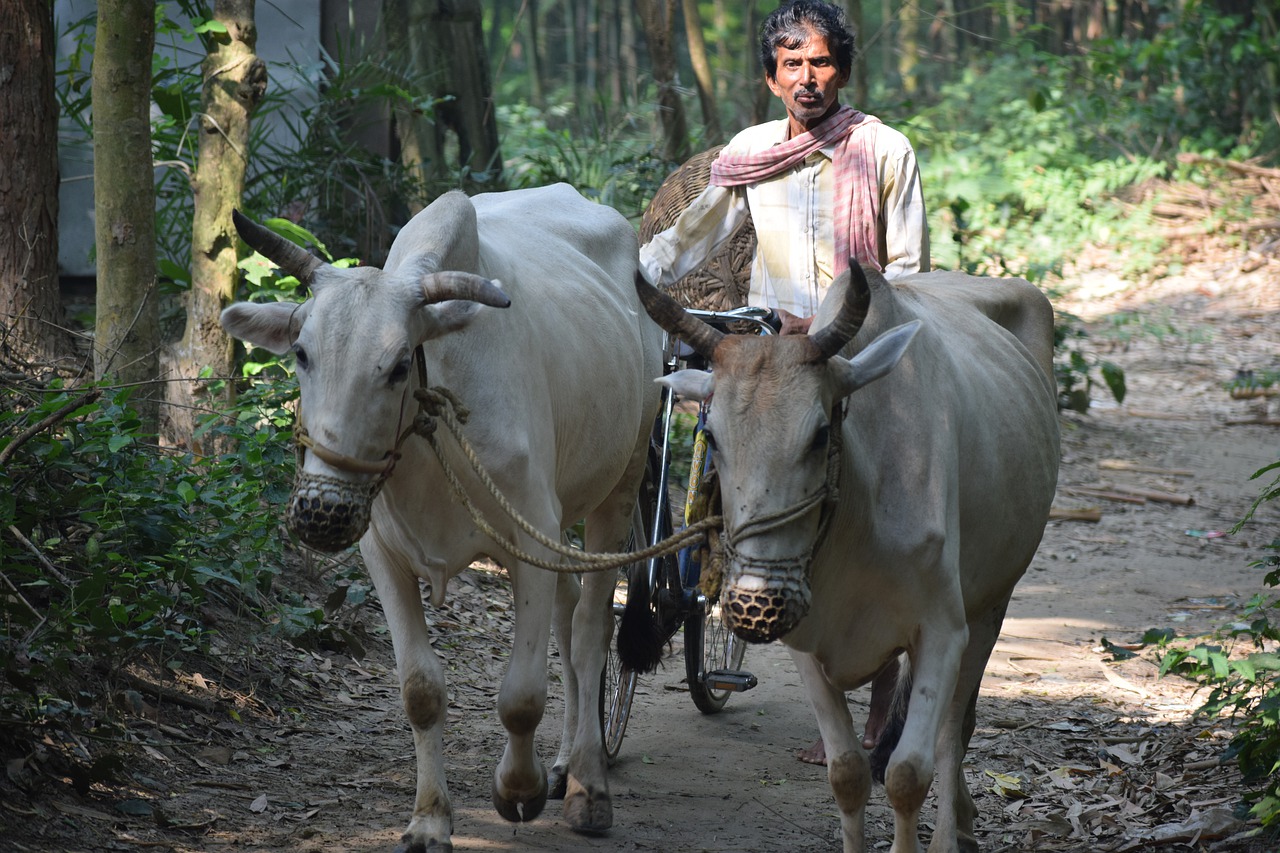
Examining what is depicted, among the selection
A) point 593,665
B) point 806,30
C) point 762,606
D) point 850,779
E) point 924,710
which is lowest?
point 593,665

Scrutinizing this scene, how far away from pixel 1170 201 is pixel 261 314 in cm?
1636

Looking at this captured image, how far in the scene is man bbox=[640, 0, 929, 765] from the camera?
455 centimetres

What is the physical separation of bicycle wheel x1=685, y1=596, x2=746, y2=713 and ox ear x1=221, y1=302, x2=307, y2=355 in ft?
7.26

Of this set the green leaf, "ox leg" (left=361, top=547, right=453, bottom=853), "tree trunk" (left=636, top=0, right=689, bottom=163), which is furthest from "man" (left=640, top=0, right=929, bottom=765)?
the green leaf

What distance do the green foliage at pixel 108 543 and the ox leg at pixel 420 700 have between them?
28.5 inches

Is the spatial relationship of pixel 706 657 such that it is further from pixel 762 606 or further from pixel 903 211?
pixel 762 606

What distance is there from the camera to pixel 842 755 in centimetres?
354

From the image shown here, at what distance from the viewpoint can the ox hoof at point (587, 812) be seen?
4.29 meters

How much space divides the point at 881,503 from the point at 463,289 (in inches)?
45.9

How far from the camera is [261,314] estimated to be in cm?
347

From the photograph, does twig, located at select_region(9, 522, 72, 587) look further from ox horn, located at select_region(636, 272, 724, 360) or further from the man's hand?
the man's hand

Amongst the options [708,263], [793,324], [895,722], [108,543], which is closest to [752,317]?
[793,324]

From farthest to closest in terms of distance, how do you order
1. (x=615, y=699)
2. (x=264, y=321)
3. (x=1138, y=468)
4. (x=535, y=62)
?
(x=535, y=62) → (x=1138, y=468) → (x=615, y=699) → (x=264, y=321)

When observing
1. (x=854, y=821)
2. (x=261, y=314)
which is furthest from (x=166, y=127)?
(x=854, y=821)
